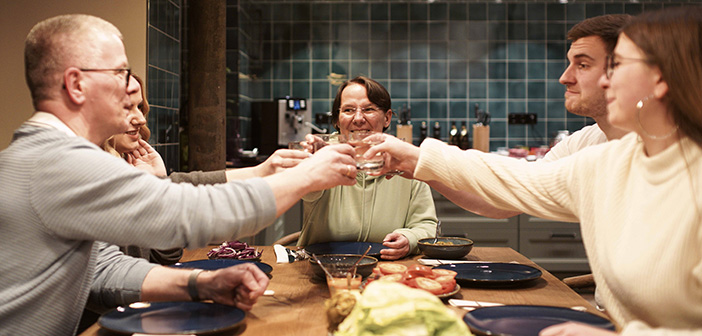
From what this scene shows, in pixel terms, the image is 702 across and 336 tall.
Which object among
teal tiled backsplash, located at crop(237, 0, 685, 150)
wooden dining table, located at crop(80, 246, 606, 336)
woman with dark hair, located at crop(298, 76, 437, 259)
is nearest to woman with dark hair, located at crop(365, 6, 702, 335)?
wooden dining table, located at crop(80, 246, 606, 336)

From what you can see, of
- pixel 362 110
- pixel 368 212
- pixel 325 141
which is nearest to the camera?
pixel 325 141

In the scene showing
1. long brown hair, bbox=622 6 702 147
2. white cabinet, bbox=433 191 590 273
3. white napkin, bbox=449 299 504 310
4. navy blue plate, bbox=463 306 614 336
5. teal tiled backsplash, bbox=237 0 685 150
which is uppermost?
teal tiled backsplash, bbox=237 0 685 150

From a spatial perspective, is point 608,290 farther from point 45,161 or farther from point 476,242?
point 476,242

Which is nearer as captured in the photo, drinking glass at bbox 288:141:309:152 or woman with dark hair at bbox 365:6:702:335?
woman with dark hair at bbox 365:6:702:335

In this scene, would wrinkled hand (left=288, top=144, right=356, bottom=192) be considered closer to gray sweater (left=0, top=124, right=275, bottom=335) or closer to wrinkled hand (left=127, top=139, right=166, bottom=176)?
gray sweater (left=0, top=124, right=275, bottom=335)

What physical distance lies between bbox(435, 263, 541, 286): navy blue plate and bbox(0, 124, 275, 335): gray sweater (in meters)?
0.68

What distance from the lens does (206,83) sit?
14.4 ft

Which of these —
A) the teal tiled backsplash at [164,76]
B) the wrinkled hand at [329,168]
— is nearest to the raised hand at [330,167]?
the wrinkled hand at [329,168]

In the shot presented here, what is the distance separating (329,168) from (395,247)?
2.09 feet

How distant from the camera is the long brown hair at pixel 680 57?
1.21 meters

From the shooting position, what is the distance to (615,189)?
137 cm

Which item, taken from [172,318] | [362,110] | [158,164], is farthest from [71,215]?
[362,110]

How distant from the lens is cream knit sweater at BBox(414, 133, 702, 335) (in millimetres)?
1195

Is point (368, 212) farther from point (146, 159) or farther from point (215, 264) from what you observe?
point (146, 159)
